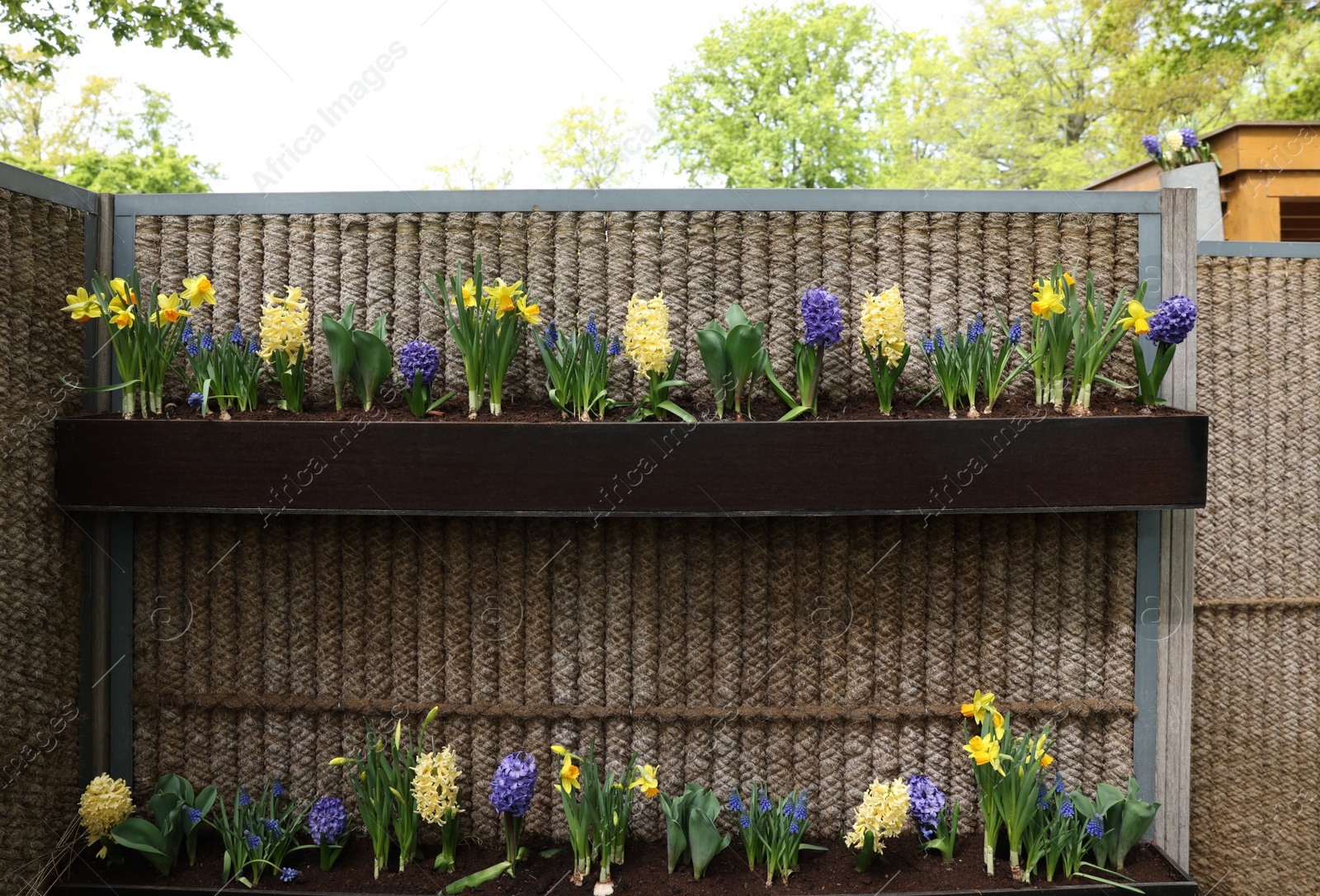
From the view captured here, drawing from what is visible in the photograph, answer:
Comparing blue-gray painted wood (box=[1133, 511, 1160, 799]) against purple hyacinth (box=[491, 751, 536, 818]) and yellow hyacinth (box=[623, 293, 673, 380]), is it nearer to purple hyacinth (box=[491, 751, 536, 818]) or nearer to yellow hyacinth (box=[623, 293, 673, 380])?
yellow hyacinth (box=[623, 293, 673, 380])

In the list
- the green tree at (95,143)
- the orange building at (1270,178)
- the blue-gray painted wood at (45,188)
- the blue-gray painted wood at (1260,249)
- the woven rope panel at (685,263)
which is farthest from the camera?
the green tree at (95,143)

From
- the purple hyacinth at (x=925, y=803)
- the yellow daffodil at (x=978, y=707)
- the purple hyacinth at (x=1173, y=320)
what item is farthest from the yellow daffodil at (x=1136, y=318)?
the purple hyacinth at (x=925, y=803)

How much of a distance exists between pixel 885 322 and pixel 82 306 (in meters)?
1.63

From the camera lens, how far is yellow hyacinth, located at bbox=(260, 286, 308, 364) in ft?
5.30

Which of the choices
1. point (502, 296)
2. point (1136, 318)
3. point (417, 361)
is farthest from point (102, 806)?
point (1136, 318)

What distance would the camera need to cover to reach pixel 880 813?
1.62 metres

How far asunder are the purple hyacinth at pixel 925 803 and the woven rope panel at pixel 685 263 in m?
0.86

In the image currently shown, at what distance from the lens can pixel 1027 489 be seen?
1.55m

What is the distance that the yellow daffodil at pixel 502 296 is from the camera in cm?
157

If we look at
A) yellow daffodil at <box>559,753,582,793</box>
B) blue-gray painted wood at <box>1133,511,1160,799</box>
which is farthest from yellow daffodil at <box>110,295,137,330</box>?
blue-gray painted wood at <box>1133,511,1160,799</box>

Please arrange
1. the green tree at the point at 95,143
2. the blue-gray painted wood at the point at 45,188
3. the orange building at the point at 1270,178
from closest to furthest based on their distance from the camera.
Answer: the blue-gray painted wood at the point at 45,188 < the orange building at the point at 1270,178 < the green tree at the point at 95,143

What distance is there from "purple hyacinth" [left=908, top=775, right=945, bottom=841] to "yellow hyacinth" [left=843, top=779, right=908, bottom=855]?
3 centimetres

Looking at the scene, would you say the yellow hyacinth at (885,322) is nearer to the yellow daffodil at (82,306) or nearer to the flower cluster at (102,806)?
the yellow daffodil at (82,306)

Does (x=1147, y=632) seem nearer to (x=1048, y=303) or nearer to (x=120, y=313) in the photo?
(x=1048, y=303)
